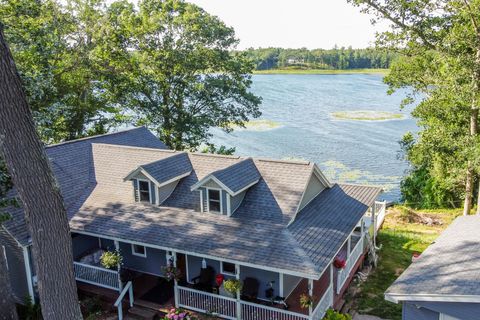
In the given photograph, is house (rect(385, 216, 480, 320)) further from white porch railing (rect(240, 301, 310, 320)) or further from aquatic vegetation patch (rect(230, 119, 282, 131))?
aquatic vegetation patch (rect(230, 119, 282, 131))

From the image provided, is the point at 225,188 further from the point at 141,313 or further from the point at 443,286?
the point at 443,286

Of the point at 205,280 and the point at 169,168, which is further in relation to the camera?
the point at 169,168

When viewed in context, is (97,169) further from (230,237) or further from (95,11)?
(95,11)

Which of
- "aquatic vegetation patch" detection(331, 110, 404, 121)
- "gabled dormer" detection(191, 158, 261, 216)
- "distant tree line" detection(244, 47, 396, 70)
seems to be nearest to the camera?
"gabled dormer" detection(191, 158, 261, 216)

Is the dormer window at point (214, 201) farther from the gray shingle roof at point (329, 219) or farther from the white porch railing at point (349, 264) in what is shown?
the white porch railing at point (349, 264)

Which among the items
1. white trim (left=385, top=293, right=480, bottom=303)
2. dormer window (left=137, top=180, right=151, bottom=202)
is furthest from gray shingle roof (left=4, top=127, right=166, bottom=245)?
white trim (left=385, top=293, right=480, bottom=303)

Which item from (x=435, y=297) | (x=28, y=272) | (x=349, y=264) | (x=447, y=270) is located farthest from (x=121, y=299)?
(x=447, y=270)

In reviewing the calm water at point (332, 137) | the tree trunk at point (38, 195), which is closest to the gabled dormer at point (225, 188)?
the tree trunk at point (38, 195)
